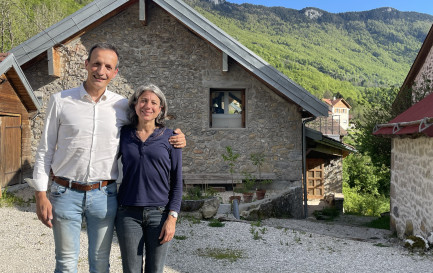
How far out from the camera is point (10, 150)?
8.93m

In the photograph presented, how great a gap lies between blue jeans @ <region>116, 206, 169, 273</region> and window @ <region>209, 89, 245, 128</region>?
7.35 meters

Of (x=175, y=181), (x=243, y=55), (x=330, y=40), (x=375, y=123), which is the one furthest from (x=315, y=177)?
(x=330, y=40)

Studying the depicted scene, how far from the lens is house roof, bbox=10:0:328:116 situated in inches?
354

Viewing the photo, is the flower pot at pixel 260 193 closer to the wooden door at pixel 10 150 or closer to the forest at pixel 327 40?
the wooden door at pixel 10 150

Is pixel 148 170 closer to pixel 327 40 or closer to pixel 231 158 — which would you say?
pixel 231 158

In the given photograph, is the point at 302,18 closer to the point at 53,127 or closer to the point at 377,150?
the point at 377,150

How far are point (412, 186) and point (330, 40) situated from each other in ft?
418

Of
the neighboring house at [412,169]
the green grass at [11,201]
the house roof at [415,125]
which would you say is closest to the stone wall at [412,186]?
the neighboring house at [412,169]

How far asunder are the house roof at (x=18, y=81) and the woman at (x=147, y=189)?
20.7ft

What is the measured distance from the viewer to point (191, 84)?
383 inches

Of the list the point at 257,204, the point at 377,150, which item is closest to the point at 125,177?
the point at 257,204

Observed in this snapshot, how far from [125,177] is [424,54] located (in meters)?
10.4

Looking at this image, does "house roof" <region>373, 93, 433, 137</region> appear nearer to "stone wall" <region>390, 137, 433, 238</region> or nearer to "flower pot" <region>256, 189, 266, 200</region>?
"stone wall" <region>390, 137, 433, 238</region>

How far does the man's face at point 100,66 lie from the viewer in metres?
2.62
